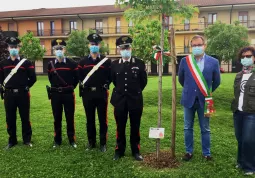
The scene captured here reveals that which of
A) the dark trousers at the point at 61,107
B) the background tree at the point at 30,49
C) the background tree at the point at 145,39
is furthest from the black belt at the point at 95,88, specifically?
the background tree at the point at 30,49

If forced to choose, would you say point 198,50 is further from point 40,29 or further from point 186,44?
point 40,29

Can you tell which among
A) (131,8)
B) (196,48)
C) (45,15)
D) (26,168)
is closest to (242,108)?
(196,48)

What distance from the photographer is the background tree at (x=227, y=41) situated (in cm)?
2772

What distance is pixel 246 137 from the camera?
4.84 metres

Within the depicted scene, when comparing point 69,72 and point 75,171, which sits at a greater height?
point 69,72

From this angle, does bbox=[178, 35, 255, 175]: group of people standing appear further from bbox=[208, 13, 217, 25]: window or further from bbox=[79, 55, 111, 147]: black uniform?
bbox=[208, 13, 217, 25]: window

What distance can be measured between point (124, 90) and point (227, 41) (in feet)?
82.4

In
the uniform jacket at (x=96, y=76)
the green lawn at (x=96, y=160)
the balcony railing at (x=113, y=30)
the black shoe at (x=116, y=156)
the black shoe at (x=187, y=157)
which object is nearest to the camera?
the green lawn at (x=96, y=160)

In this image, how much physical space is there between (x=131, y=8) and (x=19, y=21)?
143 feet

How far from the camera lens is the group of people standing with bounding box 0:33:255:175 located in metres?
4.91

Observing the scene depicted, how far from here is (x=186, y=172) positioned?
16.6ft

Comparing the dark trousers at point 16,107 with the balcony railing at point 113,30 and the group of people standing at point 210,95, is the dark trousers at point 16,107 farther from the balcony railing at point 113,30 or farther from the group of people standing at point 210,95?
the balcony railing at point 113,30

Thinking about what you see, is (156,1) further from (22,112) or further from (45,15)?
(45,15)

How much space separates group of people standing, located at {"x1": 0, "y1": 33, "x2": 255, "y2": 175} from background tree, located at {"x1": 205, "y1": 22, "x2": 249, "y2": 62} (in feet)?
79.2
